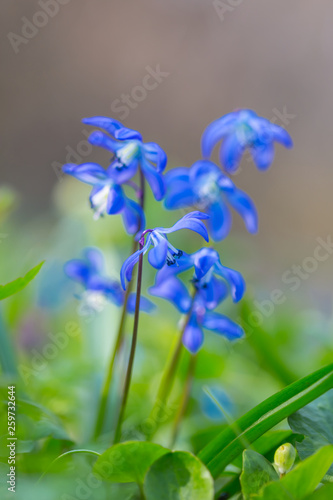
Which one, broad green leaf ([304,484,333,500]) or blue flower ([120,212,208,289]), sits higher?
blue flower ([120,212,208,289])

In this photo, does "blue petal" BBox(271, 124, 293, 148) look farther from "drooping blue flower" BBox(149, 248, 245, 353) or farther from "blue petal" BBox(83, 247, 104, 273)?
"blue petal" BBox(83, 247, 104, 273)

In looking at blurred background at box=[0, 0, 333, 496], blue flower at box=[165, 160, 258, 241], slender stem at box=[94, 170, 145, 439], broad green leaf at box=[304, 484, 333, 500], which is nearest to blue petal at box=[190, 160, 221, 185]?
blue flower at box=[165, 160, 258, 241]

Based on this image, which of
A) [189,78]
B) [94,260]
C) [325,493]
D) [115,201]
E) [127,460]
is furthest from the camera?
[189,78]

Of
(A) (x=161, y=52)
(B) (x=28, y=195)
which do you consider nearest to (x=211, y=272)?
(B) (x=28, y=195)

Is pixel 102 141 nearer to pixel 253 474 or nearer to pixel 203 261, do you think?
pixel 203 261

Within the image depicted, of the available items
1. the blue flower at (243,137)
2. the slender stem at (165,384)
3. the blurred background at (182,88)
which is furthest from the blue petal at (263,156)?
the blurred background at (182,88)

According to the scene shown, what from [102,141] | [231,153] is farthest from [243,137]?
[102,141]

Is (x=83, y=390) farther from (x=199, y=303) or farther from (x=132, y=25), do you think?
(x=132, y=25)
